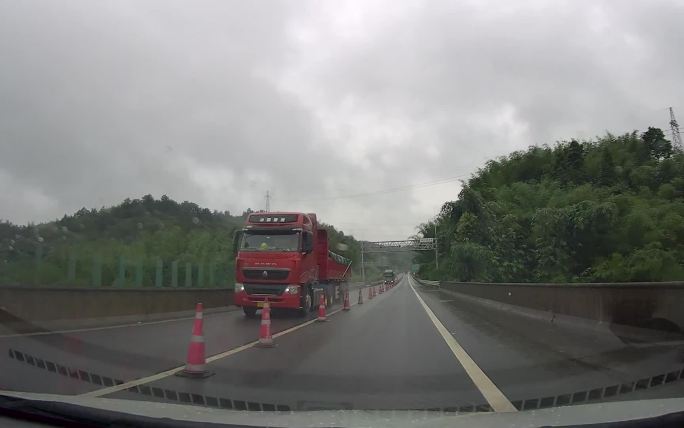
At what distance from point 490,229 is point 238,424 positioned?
47543 millimetres

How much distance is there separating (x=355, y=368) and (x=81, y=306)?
31.5ft

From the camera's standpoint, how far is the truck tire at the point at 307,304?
1890 centimetres

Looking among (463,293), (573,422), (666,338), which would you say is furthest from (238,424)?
(463,293)

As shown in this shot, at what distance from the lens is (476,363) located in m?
9.03

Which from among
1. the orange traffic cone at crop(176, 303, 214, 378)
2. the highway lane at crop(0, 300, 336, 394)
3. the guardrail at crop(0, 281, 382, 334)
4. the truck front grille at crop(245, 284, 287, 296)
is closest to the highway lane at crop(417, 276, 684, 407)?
the orange traffic cone at crop(176, 303, 214, 378)

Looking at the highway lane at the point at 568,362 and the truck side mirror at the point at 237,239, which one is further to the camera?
the truck side mirror at the point at 237,239

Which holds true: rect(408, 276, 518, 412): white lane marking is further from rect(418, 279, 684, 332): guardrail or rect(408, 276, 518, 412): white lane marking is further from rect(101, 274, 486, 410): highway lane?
rect(418, 279, 684, 332): guardrail

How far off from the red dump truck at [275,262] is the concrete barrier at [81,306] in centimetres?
281

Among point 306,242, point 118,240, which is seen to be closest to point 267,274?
point 306,242

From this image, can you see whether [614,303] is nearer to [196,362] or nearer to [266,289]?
[196,362]

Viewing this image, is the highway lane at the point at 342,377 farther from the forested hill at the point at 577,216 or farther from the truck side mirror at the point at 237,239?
the forested hill at the point at 577,216

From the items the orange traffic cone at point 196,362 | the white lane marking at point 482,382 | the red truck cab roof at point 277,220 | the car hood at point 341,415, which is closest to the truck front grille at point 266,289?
the red truck cab roof at point 277,220

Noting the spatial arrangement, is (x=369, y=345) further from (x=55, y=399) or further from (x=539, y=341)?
(x=55, y=399)

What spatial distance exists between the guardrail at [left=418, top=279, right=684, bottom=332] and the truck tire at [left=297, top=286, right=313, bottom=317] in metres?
7.85
